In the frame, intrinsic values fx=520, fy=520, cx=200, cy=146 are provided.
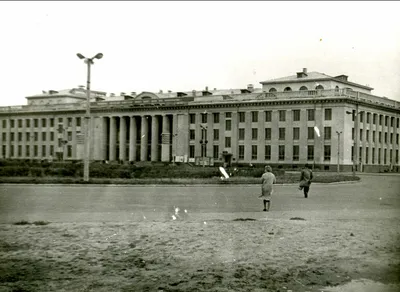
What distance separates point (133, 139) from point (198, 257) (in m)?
77.8

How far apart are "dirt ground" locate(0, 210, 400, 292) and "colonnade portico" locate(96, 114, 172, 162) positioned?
231 ft

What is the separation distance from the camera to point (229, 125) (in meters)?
76.4

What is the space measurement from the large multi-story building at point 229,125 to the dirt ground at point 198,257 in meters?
50.1

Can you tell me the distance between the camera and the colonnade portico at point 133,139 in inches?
3260

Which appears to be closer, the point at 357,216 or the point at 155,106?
the point at 357,216

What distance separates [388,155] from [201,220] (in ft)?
220

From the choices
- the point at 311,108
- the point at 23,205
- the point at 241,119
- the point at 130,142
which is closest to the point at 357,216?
the point at 23,205

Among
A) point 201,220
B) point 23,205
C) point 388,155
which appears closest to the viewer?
point 201,220

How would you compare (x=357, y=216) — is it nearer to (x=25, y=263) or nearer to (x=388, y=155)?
(x=25, y=263)

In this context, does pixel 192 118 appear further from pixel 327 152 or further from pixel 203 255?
pixel 203 255

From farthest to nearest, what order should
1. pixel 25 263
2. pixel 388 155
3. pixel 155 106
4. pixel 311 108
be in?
pixel 155 106
pixel 388 155
pixel 311 108
pixel 25 263

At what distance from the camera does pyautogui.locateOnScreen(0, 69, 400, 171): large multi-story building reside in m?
67.9

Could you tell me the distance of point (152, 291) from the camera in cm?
750

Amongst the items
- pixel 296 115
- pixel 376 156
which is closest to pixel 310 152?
pixel 296 115
